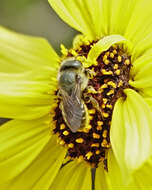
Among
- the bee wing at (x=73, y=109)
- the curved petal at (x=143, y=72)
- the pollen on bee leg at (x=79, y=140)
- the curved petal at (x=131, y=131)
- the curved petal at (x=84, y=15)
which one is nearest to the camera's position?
the curved petal at (x=131, y=131)

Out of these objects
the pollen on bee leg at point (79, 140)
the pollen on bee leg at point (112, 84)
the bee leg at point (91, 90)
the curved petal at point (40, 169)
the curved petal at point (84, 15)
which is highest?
the curved petal at point (84, 15)

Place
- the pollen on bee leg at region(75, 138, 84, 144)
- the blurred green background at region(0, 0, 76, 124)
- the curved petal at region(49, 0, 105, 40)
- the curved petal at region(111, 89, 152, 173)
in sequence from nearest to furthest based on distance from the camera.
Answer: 1. the curved petal at region(111, 89, 152, 173)
2. the pollen on bee leg at region(75, 138, 84, 144)
3. the curved petal at region(49, 0, 105, 40)
4. the blurred green background at region(0, 0, 76, 124)

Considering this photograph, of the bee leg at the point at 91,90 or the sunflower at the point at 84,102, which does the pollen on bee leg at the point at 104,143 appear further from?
the bee leg at the point at 91,90

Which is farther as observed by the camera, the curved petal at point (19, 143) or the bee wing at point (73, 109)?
the curved petal at point (19, 143)

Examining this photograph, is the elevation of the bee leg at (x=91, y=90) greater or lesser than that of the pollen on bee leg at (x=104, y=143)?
greater

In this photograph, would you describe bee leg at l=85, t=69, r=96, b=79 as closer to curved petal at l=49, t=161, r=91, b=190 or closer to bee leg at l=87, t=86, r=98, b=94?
bee leg at l=87, t=86, r=98, b=94

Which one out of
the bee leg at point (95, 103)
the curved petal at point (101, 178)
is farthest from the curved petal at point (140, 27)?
the curved petal at point (101, 178)

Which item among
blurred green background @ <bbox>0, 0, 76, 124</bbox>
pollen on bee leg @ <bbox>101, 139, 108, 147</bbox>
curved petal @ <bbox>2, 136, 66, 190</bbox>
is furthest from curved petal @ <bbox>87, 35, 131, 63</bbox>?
blurred green background @ <bbox>0, 0, 76, 124</bbox>

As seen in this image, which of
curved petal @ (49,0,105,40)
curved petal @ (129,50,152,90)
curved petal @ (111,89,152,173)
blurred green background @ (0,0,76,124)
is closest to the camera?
curved petal @ (111,89,152,173)
